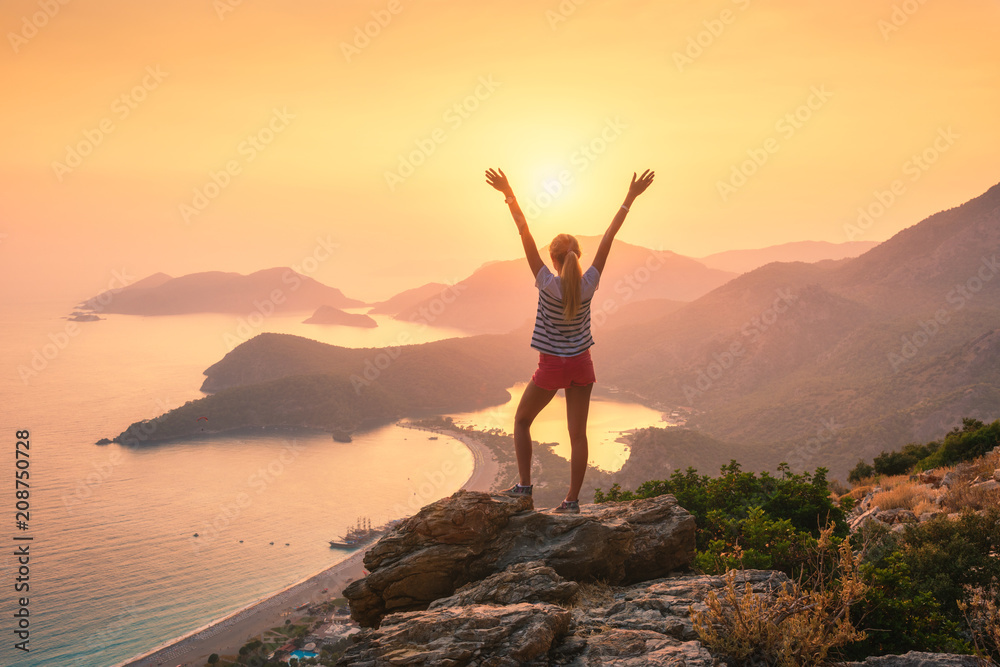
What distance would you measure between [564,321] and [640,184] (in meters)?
2.28

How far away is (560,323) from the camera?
287 inches

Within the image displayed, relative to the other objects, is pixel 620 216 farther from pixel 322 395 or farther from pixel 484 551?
pixel 322 395

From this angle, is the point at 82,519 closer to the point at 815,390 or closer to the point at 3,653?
the point at 3,653

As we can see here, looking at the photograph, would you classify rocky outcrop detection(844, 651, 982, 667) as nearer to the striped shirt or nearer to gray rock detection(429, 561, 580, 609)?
gray rock detection(429, 561, 580, 609)

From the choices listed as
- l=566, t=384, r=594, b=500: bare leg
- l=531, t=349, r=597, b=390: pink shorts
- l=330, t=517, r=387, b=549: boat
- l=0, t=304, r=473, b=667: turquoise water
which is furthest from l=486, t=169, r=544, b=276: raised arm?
l=330, t=517, r=387, b=549: boat

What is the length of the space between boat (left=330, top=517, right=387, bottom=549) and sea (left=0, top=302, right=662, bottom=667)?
1753mm

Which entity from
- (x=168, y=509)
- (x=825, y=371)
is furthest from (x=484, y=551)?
(x=825, y=371)

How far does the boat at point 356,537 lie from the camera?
285 feet

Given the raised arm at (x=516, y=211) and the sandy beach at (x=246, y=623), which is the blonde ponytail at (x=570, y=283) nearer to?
the raised arm at (x=516, y=211)

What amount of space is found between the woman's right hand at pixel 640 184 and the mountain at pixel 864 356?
319 ft

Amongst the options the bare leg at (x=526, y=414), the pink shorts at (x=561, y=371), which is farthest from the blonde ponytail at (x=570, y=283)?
the bare leg at (x=526, y=414)

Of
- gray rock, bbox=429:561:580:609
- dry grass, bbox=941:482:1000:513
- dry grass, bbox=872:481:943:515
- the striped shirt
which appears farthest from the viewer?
dry grass, bbox=872:481:943:515

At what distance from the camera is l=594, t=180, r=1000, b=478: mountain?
94312mm

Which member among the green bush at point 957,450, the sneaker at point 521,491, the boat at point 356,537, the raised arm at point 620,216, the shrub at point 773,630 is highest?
the raised arm at point 620,216
